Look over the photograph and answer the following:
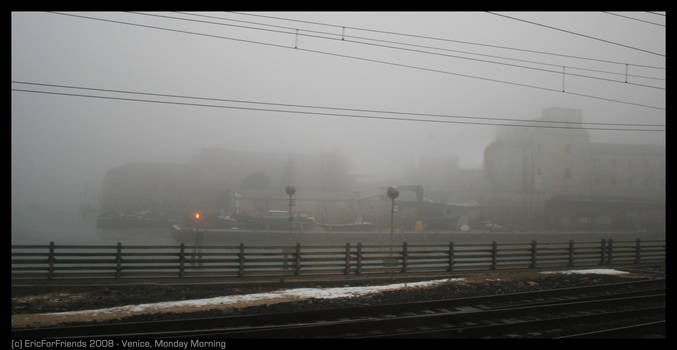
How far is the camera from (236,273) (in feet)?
53.3

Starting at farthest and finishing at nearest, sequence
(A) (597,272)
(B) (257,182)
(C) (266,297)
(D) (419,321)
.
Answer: (B) (257,182) → (A) (597,272) → (C) (266,297) → (D) (419,321)

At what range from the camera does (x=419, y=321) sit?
10.0 m

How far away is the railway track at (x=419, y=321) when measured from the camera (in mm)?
8742

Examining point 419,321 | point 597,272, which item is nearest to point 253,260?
point 419,321

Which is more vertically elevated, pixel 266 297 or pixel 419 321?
pixel 419 321

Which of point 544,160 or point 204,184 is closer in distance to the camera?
point 204,184

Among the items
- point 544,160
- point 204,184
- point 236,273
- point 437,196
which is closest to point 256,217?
point 204,184

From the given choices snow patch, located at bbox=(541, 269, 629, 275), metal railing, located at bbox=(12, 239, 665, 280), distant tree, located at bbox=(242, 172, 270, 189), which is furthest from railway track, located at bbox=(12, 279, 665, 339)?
distant tree, located at bbox=(242, 172, 270, 189)

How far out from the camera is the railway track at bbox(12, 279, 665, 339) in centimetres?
874

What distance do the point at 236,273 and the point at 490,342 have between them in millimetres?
10071

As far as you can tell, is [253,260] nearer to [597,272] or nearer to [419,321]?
[419,321]

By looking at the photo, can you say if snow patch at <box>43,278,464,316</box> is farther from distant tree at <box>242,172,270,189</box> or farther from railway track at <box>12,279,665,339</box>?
distant tree at <box>242,172,270,189</box>

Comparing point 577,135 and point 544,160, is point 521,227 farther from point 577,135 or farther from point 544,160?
point 577,135
